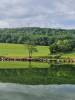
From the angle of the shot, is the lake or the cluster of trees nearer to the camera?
the lake

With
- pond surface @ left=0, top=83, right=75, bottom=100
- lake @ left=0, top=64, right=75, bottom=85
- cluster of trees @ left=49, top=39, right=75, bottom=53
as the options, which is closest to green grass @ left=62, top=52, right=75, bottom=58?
cluster of trees @ left=49, top=39, right=75, bottom=53

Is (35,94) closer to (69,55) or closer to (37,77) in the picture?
(37,77)

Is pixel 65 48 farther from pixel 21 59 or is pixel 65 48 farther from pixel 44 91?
pixel 44 91

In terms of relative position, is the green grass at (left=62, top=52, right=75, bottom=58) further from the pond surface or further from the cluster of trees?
the pond surface

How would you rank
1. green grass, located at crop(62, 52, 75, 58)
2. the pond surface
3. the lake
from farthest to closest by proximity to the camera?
green grass, located at crop(62, 52, 75, 58)
the lake
the pond surface

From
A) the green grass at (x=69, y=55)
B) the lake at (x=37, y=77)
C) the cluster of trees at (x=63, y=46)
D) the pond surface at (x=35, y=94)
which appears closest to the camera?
the pond surface at (x=35, y=94)

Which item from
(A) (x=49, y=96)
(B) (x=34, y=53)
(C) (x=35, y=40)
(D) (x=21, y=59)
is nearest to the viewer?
(A) (x=49, y=96)

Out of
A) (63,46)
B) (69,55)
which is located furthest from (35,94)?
(63,46)

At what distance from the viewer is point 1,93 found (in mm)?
30906

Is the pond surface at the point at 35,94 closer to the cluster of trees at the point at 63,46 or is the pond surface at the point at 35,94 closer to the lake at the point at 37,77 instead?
the lake at the point at 37,77

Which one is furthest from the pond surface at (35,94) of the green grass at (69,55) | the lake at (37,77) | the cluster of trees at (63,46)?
the cluster of trees at (63,46)

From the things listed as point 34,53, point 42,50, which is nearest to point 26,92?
point 34,53

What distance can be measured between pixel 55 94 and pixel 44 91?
7.42 feet

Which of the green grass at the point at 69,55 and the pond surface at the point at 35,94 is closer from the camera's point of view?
the pond surface at the point at 35,94
